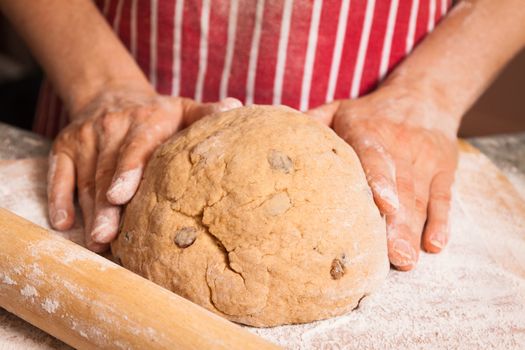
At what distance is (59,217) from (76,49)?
62cm

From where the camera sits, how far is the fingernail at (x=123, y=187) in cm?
132

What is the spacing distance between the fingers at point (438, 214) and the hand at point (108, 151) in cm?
58

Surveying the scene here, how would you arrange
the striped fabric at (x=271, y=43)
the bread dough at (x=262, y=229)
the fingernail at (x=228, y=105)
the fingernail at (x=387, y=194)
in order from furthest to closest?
1. the striped fabric at (x=271, y=43)
2. the fingernail at (x=228, y=105)
3. the fingernail at (x=387, y=194)
4. the bread dough at (x=262, y=229)

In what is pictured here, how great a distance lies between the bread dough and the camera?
1.16 m

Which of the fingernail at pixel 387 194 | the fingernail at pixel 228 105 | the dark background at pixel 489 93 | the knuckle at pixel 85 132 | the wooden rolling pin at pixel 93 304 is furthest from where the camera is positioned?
the dark background at pixel 489 93

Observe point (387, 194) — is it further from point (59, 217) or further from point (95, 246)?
point (59, 217)

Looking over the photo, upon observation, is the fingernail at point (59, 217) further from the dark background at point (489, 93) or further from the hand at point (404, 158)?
the dark background at point (489, 93)

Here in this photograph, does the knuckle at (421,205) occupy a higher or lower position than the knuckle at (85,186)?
higher

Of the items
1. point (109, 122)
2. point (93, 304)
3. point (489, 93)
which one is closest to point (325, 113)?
point (109, 122)

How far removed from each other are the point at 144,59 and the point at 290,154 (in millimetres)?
852

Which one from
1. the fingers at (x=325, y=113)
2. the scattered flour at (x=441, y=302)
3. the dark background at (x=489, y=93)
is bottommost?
the dark background at (x=489, y=93)

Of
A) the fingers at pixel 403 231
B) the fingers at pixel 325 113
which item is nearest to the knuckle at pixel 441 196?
the fingers at pixel 403 231

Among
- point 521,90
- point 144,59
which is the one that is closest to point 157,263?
point 144,59

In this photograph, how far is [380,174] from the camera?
1353 mm
